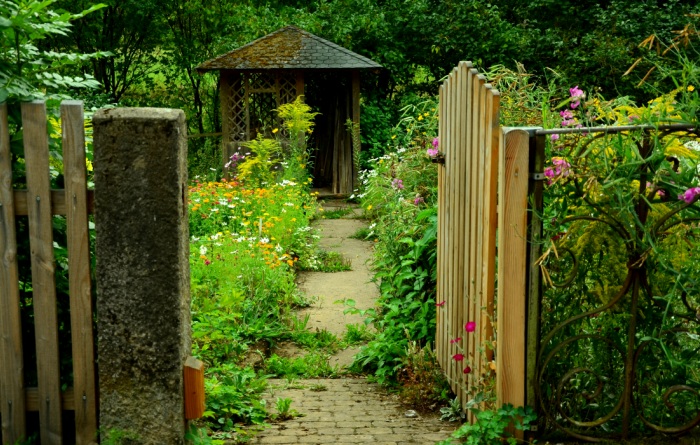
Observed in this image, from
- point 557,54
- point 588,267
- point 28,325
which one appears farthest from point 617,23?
point 28,325

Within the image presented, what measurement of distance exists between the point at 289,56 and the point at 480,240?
11.5m

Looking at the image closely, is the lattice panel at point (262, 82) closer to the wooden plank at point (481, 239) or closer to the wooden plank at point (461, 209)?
the wooden plank at point (461, 209)

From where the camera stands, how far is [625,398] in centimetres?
413

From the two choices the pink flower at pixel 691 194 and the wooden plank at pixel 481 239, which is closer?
the pink flower at pixel 691 194

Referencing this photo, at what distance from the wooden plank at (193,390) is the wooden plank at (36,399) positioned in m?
0.55

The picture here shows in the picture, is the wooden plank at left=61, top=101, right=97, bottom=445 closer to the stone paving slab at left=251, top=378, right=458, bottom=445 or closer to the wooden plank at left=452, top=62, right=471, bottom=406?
the stone paving slab at left=251, top=378, right=458, bottom=445

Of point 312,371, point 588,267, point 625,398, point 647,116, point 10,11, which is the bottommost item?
point 312,371

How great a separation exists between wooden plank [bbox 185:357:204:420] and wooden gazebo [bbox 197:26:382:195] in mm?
10955

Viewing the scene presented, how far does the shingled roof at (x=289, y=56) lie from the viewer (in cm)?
1518

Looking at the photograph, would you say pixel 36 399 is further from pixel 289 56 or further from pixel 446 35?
pixel 446 35

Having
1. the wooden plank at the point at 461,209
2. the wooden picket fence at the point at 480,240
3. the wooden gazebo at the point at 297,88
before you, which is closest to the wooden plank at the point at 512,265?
the wooden picket fence at the point at 480,240

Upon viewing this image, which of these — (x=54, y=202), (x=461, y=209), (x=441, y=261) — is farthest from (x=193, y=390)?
(x=441, y=261)

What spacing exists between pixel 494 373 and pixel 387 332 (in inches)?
80.8

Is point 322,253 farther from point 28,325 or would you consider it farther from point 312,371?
point 28,325
